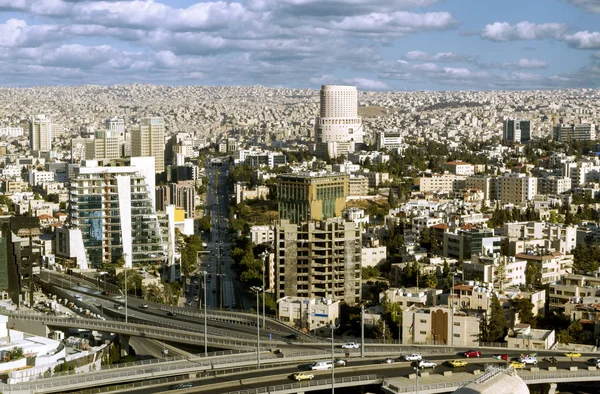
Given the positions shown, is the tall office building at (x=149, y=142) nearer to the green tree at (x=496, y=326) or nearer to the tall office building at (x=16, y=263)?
the tall office building at (x=16, y=263)

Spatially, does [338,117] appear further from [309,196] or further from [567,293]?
[567,293]

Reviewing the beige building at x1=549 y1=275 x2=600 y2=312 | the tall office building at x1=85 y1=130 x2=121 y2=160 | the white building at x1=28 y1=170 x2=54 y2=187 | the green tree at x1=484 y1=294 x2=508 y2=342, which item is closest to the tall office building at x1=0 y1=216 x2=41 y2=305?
the green tree at x1=484 y1=294 x2=508 y2=342

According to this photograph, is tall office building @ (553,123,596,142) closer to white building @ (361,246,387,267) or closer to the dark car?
white building @ (361,246,387,267)

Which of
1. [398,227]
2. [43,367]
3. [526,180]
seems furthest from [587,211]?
[43,367]

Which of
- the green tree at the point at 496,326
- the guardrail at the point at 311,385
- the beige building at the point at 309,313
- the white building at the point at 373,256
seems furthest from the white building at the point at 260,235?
the guardrail at the point at 311,385

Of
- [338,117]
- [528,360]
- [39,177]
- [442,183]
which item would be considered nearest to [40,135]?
[338,117]

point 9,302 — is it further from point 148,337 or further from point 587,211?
point 587,211
